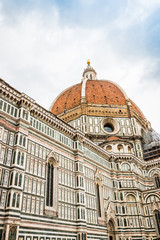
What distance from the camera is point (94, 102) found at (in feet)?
190

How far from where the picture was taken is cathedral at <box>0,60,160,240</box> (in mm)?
22406

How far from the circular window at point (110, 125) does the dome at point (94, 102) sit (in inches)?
61.1

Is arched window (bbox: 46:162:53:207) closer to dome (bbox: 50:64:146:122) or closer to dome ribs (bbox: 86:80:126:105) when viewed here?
dome (bbox: 50:64:146:122)

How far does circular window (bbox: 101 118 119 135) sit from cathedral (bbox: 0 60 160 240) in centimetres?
26

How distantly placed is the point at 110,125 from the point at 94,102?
7.50m

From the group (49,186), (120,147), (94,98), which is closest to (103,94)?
(94,98)

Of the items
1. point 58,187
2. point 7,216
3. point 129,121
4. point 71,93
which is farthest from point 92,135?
point 7,216

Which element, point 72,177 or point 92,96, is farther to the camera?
point 92,96

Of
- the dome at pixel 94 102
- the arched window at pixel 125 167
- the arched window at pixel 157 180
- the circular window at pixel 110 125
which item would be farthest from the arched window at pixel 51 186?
the dome at pixel 94 102

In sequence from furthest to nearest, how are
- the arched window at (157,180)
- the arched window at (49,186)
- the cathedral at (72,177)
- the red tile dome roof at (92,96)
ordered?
the red tile dome roof at (92,96)
the arched window at (157,180)
the arched window at (49,186)
the cathedral at (72,177)

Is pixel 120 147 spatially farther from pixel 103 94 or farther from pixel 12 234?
pixel 12 234

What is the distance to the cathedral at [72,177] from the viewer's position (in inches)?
882

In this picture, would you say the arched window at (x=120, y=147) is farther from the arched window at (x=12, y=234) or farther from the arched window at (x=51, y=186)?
the arched window at (x=12, y=234)

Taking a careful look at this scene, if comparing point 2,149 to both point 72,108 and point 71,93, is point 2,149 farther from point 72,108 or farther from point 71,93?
point 71,93
